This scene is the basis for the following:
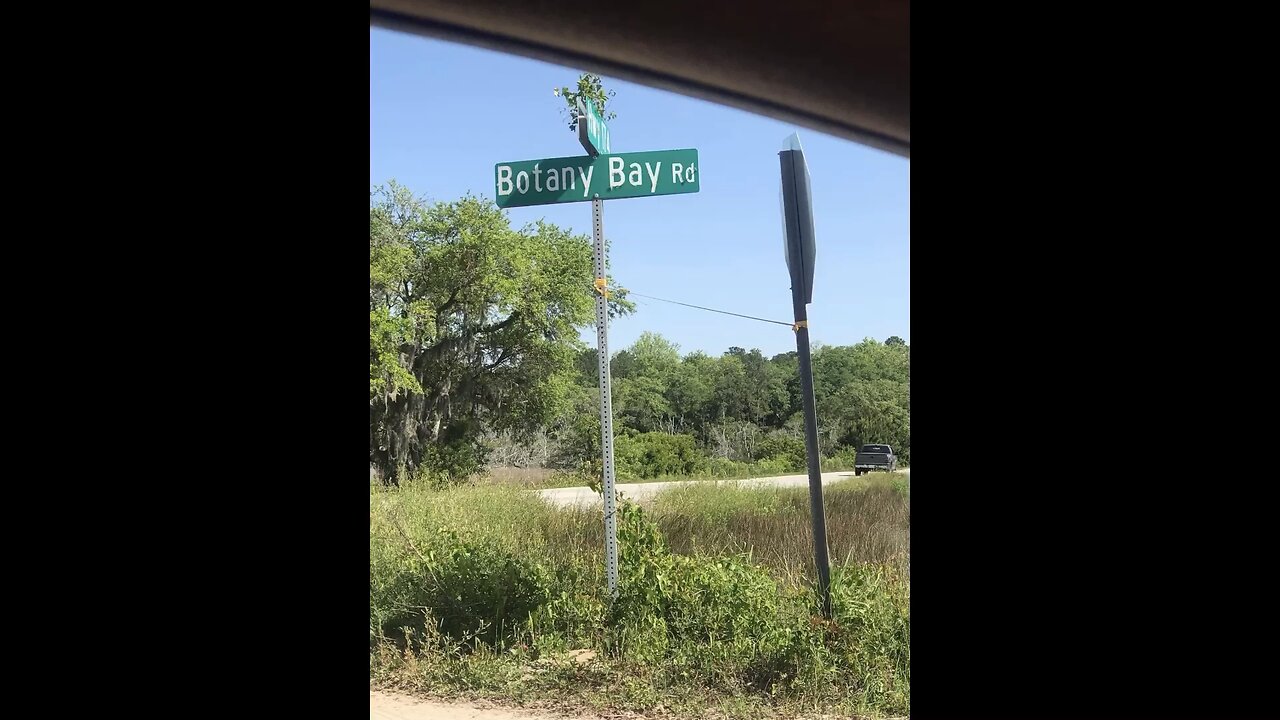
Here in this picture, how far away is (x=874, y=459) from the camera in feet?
24.1

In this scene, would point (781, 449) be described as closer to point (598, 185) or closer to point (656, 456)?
point (656, 456)

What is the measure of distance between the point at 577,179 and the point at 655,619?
76.5 inches

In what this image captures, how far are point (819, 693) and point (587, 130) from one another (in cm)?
250

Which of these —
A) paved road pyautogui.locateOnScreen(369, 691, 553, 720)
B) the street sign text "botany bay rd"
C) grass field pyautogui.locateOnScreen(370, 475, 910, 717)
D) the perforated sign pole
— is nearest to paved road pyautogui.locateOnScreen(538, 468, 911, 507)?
grass field pyautogui.locateOnScreen(370, 475, 910, 717)

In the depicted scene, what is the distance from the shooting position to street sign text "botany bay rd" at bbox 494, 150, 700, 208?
3616mm

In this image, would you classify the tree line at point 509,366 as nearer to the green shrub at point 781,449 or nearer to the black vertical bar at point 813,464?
the green shrub at point 781,449

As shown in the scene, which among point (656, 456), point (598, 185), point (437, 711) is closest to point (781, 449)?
point (656, 456)

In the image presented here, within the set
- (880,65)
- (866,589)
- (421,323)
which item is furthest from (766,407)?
(880,65)

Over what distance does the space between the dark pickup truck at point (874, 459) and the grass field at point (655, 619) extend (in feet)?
7.29

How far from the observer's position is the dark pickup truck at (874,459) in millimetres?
7086
